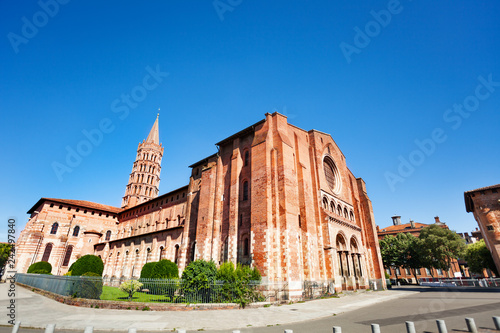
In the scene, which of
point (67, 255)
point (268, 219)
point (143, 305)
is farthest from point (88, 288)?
point (67, 255)

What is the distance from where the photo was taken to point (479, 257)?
110 feet

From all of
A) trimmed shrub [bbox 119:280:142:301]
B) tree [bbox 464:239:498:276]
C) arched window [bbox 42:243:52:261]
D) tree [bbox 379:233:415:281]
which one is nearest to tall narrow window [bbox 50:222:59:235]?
arched window [bbox 42:243:52:261]

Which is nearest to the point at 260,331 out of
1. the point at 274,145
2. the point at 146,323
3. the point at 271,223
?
the point at 146,323

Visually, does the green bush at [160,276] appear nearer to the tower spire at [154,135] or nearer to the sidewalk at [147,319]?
the sidewalk at [147,319]

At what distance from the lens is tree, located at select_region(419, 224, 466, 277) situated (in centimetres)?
3362

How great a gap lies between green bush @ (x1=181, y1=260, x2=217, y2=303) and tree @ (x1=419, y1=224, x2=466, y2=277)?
35594 mm

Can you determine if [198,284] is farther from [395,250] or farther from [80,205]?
[395,250]

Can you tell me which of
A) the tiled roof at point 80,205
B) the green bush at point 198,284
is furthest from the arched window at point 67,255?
→ the green bush at point 198,284

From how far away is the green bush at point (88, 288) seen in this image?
518 inches

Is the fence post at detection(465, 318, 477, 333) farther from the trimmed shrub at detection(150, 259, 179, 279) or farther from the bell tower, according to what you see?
the bell tower

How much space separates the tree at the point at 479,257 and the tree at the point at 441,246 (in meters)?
1.88

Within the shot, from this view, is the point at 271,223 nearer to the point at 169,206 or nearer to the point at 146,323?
the point at 146,323

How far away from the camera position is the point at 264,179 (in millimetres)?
19359

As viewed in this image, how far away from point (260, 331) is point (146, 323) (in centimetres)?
447
